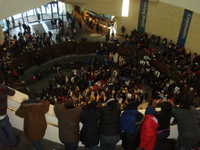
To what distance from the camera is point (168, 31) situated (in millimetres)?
17250

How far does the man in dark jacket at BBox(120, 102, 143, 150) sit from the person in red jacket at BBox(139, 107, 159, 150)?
115 mm

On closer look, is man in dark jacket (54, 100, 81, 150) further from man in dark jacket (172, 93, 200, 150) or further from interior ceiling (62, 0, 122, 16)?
interior ceiling (62, 0, 122, 16)

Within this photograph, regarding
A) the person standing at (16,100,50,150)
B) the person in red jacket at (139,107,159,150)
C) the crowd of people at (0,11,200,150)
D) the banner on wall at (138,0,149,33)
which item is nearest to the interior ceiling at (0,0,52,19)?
the crowd of people at (0,11,200,150)

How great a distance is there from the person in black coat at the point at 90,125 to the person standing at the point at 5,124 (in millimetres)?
1265

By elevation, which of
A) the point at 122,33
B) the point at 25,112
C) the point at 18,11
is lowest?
the point at 122,33

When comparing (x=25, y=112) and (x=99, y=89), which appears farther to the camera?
(x=99, y=89)

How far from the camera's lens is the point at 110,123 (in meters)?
4.62

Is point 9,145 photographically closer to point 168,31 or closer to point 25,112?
point 25,112

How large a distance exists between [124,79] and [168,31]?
445cm

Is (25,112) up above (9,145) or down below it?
above

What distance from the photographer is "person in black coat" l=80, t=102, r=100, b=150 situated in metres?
4.53

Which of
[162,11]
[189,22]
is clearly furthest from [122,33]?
[189,22]

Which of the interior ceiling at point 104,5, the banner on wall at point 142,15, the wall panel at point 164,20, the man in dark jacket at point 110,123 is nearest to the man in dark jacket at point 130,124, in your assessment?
the man in dark jacket at point 110,123

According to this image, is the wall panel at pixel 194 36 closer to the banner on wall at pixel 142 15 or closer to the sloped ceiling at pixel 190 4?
the banner on wall at pixel 142 15
